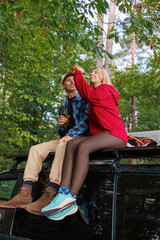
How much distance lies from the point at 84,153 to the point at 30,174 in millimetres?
711

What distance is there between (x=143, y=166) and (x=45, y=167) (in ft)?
3.89

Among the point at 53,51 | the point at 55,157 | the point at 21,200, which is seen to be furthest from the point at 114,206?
the point at 53,51

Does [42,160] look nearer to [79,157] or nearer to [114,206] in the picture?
[79,157]

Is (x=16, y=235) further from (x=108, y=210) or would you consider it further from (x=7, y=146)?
(x=7, y=146)

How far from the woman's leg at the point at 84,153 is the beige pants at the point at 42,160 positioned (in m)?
0.26

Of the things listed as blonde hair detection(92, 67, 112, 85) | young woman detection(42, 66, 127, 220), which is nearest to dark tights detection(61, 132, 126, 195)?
young woman detection(42, 66, 127, 220)

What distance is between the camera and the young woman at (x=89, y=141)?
2154 mm

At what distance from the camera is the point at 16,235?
102 inches

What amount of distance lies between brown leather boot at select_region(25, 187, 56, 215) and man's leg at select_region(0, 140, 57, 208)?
0.08 feet

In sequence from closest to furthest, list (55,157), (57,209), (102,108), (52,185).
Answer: (57,209) < (52,185) < (55,157) < (102,108)

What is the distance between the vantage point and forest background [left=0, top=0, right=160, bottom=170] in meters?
4.50

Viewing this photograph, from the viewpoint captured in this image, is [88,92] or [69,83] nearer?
[88,92]

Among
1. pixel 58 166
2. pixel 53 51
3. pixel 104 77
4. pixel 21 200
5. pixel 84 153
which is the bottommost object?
pixel 21 200

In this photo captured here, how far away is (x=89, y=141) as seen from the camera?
2377 mm
